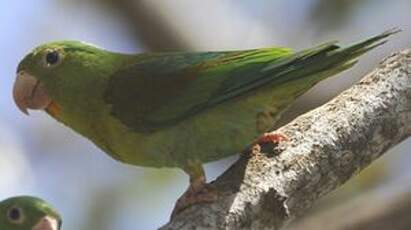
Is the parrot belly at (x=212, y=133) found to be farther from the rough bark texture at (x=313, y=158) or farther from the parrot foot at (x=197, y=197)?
the parrot foot at (x=197, y=197)

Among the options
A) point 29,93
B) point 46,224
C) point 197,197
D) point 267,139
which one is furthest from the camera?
point 46,224

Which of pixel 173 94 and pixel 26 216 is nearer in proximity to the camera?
pixel 173 94

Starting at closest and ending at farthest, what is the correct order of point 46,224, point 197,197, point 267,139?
point 197,197, point 267,139, point 46,224

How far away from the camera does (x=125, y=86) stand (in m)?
4.12

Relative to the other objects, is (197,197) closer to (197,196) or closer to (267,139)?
(197,196)

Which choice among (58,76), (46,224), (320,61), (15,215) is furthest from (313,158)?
(15,215)

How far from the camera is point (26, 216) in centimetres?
469

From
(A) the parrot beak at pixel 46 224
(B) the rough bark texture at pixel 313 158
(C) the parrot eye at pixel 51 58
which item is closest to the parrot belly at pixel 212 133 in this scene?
(B) the rough bark texture at pixel 313 158

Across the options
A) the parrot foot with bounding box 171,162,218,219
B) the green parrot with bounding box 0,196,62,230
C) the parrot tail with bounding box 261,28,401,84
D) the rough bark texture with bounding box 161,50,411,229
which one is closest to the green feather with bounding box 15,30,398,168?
the parrot tail with bounding box 261,28,401,84

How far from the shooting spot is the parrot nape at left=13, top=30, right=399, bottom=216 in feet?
12.9

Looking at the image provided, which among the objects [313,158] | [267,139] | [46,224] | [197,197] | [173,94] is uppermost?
[173,94]

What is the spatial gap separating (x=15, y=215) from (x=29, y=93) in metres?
0.74

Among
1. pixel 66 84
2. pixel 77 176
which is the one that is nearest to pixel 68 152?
pixel 77 176

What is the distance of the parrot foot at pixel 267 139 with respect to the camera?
379cm
